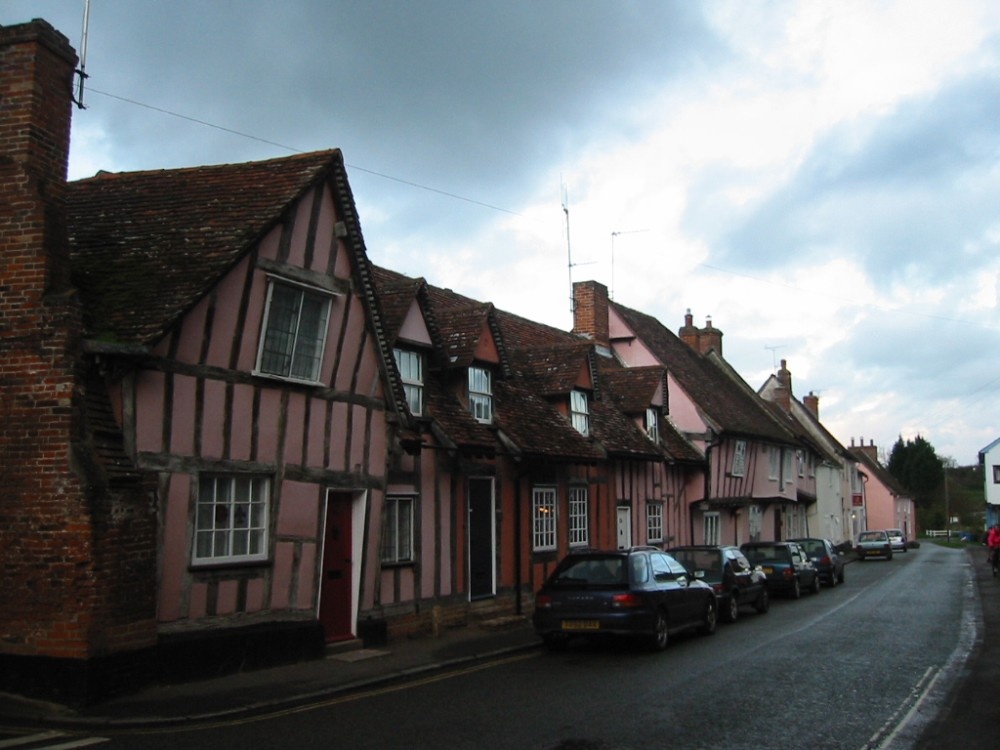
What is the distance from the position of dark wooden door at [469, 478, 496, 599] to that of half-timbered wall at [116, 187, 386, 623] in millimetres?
3125

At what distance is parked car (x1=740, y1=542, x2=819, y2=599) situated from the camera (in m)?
24.5

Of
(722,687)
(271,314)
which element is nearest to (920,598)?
(722,687)

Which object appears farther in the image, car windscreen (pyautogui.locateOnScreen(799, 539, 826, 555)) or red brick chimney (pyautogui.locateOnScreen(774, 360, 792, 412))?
red brick chimney (pyautogui.locateOnScreen(774, 360, 792, 412))

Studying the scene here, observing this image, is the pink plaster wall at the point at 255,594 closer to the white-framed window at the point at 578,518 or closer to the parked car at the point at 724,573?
the parked car at the point at 724,573

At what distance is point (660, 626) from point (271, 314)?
7.12 metres

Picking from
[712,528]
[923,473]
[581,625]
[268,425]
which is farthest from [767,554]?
[923,473]

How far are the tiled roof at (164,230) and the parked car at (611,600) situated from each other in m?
6.69

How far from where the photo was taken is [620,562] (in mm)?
14086

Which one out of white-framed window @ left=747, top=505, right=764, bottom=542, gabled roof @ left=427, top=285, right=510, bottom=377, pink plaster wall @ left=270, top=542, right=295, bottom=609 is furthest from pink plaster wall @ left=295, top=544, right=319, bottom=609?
white-framed window @ left=747, top=505, right=764, bottom=542

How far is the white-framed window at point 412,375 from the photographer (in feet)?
51.6

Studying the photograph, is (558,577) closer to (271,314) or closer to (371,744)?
(271,314)

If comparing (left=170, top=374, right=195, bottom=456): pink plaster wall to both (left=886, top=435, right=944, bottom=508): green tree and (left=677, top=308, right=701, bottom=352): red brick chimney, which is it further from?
(left=886, top=435, right=944, bottom=508): green tree

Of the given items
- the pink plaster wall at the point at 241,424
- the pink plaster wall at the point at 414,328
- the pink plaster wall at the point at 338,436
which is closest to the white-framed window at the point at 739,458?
the pink plaster wall at the point at 414,328

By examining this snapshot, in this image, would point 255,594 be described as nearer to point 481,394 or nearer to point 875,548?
point 481,394
